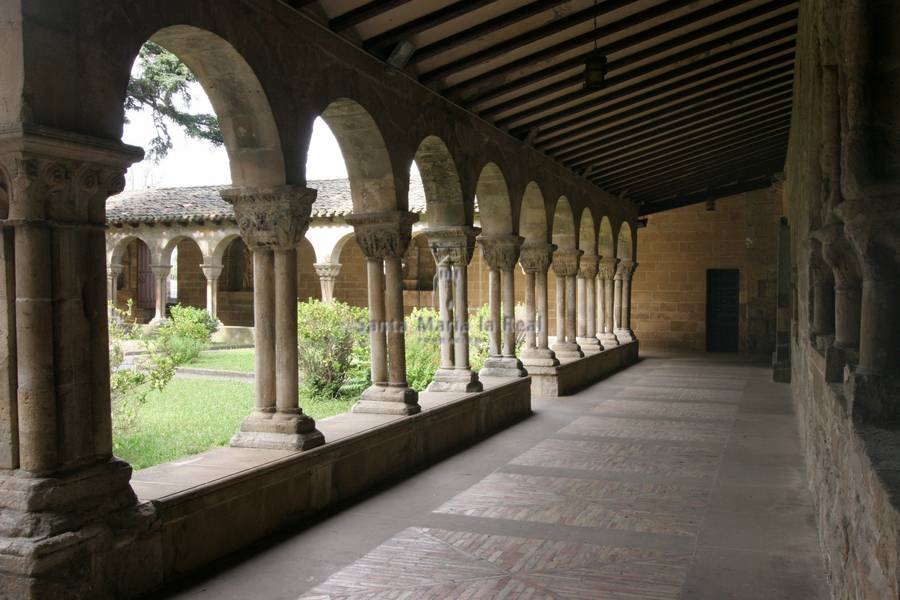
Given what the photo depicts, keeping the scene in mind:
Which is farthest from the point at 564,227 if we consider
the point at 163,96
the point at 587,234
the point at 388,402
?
the point at 163,96

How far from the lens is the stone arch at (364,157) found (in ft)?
19.9

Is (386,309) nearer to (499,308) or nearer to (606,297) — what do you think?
(499,308)

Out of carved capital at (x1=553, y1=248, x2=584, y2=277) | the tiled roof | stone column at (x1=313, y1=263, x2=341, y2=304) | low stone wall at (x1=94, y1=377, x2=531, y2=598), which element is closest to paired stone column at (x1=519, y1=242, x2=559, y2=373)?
carved capital at (x1=553, y1=248, x2=584, y2=277)

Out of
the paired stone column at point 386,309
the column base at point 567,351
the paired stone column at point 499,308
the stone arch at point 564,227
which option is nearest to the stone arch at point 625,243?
the stone arch at point 564,227

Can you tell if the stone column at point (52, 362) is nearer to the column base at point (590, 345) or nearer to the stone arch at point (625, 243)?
the column base at point (590, 345)

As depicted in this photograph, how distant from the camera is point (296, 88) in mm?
5105

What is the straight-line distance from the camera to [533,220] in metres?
10.7

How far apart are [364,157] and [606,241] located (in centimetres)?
928

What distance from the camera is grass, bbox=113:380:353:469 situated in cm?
656

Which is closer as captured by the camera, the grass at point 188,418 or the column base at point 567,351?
the grass at point 188,418

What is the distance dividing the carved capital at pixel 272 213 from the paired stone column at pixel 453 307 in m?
2.91

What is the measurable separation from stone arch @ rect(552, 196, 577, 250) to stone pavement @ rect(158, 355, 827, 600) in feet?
15.3

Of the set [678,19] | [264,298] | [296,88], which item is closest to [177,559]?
[264,298]

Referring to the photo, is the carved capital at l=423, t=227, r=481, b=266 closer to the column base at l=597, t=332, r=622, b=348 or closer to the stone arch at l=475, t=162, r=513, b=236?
the stone arch at l=475, t=162, r=513, b=236
